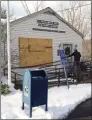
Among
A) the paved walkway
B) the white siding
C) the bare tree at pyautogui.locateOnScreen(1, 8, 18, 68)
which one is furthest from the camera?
the white siding

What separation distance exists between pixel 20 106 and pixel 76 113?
183 centimetres

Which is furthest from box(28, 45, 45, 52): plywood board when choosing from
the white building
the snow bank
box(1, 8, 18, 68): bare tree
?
the snow bank

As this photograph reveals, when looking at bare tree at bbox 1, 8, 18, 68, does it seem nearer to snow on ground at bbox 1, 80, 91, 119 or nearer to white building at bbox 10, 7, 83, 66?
white building at bbox 10, 7, 83, 66

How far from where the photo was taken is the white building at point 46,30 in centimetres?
1358

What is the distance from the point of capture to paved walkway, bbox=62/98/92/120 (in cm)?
731

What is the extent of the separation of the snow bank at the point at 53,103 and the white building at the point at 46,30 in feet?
12.6

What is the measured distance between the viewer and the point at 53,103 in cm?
837

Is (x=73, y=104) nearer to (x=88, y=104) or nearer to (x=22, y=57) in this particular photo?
(x=88, y=104)

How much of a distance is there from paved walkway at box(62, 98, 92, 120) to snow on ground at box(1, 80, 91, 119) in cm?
15

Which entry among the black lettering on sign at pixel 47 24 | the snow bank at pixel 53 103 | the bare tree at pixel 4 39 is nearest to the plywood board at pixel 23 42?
the bare tree at pixel 4 39

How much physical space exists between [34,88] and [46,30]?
847cm

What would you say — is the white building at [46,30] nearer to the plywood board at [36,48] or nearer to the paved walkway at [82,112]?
the plywood board at [36,48]

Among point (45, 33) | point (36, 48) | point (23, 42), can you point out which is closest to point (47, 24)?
point (45, 33)

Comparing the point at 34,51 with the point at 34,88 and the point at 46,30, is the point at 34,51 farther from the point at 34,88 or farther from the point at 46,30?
Result: the point at 34,88
